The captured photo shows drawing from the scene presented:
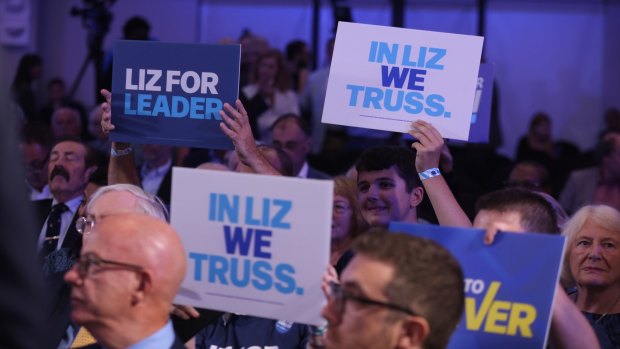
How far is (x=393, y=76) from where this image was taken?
11.5 feet

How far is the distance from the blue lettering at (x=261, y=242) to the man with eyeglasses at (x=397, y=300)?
1.47 ft

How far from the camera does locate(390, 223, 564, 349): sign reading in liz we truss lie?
8.38 feet

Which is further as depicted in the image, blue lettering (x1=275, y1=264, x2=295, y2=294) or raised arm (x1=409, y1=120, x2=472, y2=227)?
raised arm (x1=409, y1=120, x2=472, y2=227)

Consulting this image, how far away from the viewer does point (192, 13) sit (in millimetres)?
11203

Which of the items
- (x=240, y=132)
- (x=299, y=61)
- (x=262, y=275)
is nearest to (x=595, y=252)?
(x=240, y=132)

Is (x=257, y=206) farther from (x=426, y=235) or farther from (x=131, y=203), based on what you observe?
(x=131, y=203)

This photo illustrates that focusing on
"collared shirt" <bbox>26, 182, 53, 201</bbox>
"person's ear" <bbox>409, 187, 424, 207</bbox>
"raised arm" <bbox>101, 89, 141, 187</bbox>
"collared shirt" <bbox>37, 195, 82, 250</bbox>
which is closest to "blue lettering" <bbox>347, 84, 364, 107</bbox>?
"person's ear" <bbox>409, 187, 424, 207</bbox>

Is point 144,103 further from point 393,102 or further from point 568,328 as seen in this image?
point 568,328

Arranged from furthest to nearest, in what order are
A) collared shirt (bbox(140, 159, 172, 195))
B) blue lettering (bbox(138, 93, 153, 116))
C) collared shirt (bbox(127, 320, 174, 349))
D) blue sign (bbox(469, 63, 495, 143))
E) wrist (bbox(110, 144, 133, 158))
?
collared shirt (bbox(140, 159, 172, 195)), blue sign (bbox(469, 63, 495, 143)), wrist (bbox(110, 144, 133, 158)), blue lettering (bbox(138, 93, 153, 116)), collared shirt (bbox(127, 320, 174, 349))

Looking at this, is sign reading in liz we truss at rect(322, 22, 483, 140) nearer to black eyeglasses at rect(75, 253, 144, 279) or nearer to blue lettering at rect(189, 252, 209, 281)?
blue lettering at rect(189, 252, 209, 281)

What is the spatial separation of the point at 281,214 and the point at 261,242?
0.31ft

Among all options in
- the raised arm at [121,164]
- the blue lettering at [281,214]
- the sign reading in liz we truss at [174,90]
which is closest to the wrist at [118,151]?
the raised arm at [121,164]

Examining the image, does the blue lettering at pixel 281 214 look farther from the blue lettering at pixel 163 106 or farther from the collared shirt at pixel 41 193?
the collared shirt at pixel 41 193

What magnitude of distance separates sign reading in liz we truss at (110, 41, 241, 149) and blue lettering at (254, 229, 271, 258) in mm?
952
